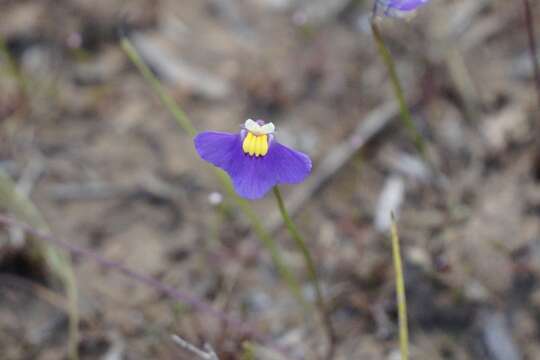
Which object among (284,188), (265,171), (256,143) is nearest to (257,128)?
(256,143)

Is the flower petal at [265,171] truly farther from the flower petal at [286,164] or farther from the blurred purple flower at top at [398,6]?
the blurred purple flower at top at [398,6]

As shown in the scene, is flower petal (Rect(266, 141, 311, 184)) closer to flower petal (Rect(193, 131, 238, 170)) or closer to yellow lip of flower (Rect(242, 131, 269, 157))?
yellow lip of flower (Rect(242, 131, 269, 157))

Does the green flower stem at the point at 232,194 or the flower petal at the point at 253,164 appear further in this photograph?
the green flower stem at the point at 232,194

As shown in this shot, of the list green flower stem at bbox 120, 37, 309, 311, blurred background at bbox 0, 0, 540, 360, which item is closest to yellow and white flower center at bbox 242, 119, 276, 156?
green flower stem at bbox 120, 37, 309, 311

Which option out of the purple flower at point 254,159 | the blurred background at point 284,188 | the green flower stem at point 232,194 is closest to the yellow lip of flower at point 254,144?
the purple flower at point 254,159

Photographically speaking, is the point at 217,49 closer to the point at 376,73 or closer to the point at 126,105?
the point at 126,105
